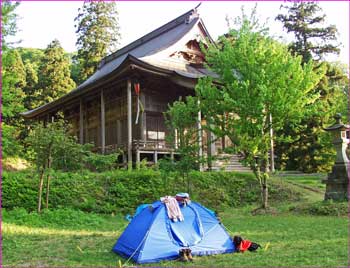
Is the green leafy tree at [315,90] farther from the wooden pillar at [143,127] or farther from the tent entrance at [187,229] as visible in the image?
the tent entrance at [187,229]

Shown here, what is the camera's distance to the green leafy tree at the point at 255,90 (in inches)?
475

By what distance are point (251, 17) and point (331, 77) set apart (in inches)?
635

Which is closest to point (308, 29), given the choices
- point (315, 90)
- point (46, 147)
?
point (315, 90)

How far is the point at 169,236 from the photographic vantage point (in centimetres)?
674

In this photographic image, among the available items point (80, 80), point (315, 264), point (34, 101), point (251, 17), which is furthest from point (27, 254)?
point (80, 80)

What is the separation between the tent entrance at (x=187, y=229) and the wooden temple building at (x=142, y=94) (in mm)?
9711

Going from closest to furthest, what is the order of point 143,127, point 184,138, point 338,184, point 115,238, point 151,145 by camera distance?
point 115,238
point 338,184
point 184,138
point 151,145
point 143,127

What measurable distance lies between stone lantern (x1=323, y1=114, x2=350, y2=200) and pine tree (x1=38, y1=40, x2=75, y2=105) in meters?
24.0

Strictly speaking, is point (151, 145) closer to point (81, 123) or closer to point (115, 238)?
point (81, 123)

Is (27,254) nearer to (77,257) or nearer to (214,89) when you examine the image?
(77,257)

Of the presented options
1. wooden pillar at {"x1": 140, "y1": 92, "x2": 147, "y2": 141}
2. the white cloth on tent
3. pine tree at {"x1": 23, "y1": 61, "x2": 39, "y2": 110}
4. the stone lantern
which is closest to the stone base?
the stone lantern

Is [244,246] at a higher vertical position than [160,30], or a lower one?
lower

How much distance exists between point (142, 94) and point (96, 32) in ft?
78.8

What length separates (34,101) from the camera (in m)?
32.6
